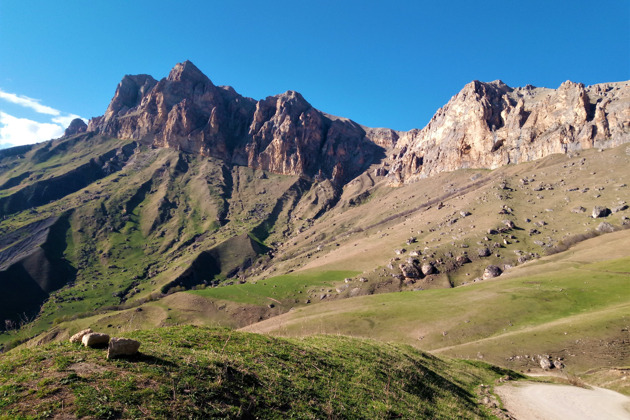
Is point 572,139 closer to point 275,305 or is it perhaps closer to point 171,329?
point 275,305

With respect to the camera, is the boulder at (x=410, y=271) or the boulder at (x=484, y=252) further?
the boulder at (x=484, y=252)

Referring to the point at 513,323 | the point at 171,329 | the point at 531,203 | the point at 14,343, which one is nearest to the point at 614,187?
the point at 531,203

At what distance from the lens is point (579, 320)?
5419 centimetres

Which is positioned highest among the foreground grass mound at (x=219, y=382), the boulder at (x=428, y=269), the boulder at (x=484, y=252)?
the foreground grass mound at (x=219, y=382)

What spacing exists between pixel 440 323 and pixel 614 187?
13392 centimetres

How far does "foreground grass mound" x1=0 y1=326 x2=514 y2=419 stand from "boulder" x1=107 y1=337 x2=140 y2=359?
Answer: 1.18 feet

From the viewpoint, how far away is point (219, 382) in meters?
12.7

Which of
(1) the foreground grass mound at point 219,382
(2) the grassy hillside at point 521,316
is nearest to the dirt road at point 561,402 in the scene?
(1) the foreground grass mound at point 219,382

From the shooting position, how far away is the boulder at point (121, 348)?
512 inches

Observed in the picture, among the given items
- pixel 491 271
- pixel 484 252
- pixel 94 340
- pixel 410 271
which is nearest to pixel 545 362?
pixel 94 340

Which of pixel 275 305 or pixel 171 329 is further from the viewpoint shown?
pixel 275 305

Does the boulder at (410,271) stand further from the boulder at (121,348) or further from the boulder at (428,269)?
the boulder at (121,348)

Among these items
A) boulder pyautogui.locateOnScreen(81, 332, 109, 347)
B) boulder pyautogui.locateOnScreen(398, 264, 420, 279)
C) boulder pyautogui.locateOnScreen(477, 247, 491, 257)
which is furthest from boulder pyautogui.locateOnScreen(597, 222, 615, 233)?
boulder pyautogui.locateOnScreen(81, 332, 109, 347)

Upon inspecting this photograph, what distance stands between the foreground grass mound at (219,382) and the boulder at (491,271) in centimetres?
10613
